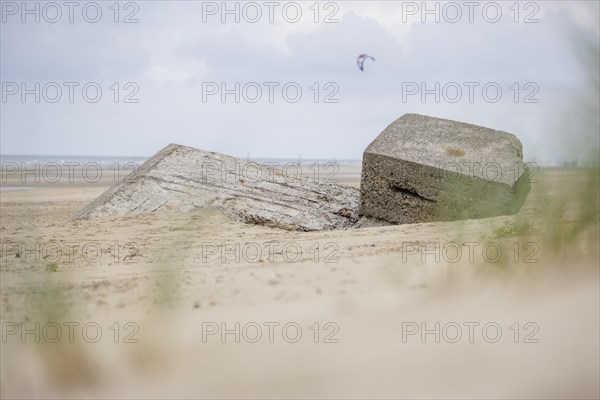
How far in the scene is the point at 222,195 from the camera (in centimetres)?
604

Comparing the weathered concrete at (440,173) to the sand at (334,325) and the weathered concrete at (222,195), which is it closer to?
the weathered concrete at (222,195)

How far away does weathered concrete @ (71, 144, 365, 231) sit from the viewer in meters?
5.95

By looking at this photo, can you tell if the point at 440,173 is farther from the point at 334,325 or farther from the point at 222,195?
the point at 334,325

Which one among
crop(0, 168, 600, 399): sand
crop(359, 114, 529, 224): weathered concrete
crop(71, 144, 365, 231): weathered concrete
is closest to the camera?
crop(0, 168, 600, 399): sand

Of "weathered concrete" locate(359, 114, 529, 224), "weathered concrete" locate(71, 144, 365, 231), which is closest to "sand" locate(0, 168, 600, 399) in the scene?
"weathered concrete" locate(359, 114, 529, 224)

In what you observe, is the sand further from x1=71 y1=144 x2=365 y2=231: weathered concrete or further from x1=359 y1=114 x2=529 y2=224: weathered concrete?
x1=71 y1=144 x2=365 y2=231: weathered concrete

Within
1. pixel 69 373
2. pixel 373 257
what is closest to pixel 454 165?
pixel 373 257

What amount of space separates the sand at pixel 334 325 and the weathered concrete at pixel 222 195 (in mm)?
2670

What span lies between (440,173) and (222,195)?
209 cm

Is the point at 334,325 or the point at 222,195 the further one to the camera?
the point at 222,195

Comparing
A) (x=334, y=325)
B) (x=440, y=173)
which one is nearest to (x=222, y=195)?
(x=440, y=173)

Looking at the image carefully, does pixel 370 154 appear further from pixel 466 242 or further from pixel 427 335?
pixel 427 335

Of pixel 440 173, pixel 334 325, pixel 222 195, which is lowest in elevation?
pixel 334 325

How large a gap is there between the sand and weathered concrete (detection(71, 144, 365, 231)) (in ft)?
8.76
